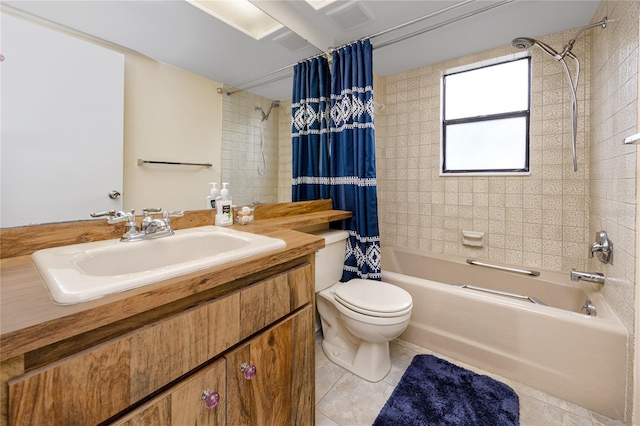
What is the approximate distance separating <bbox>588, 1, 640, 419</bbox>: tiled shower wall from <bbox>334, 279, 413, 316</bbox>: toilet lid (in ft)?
3.13

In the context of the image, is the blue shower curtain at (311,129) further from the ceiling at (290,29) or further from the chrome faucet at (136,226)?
the chrome faucet at (136,226)

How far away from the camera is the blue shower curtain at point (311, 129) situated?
1.81 meters

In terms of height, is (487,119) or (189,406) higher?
(487,119)

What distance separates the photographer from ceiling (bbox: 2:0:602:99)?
3.27 feet

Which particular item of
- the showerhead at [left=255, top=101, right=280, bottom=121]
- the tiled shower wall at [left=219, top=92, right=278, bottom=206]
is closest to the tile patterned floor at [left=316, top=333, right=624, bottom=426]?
the tiled shower wall at [left=219, top=92, right=278, bottom=206]

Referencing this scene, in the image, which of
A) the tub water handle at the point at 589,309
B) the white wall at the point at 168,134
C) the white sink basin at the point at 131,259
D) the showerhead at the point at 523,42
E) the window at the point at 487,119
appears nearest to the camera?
the white sink basin at the point at 131,259

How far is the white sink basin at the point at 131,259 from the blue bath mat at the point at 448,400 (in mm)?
1043

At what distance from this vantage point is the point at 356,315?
1.40 meters

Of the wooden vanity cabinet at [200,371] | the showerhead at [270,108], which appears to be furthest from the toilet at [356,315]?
the showerhead at [270,108]

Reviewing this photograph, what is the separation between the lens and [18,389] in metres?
0.42

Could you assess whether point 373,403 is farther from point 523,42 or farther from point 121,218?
point 523,42

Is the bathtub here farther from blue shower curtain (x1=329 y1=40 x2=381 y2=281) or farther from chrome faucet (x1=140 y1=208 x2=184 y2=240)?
chrome faucet (x1=140 y1=208 x2=184 y2=240)

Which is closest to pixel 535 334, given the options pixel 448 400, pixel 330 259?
pixel 448 400

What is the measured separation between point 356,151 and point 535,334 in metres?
1.44
